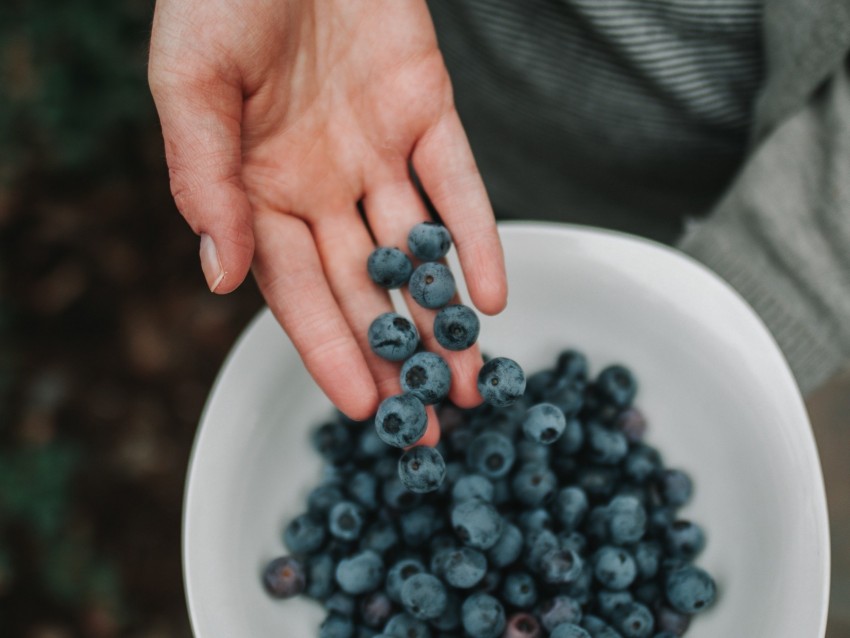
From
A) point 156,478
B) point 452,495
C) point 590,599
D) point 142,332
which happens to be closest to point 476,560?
point 452,495

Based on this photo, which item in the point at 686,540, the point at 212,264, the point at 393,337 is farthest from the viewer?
the point at 686,540

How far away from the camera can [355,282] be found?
1.33 meters

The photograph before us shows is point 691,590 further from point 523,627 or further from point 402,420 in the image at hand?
point 402,420

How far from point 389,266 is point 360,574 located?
0.55m

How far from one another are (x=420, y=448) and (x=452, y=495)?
17 centimetres

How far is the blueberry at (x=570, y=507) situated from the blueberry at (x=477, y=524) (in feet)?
0.48

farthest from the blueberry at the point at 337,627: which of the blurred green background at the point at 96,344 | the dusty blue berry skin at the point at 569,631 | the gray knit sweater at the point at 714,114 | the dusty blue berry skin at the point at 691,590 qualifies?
the blurred green background at the point at 96,344

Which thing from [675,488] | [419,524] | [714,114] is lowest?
[419,524]

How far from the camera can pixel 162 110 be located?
1.14 meters

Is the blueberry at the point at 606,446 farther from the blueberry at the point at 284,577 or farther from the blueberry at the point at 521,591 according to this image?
the blueberry at the point at 284,577

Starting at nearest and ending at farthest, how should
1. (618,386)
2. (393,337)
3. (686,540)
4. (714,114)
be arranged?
(393,337), (686,540), (618,386), (714,114)

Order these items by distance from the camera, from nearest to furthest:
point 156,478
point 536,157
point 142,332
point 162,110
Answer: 1. point 162,110
2. point 536,157
3. point 156,478
4. point 142,332

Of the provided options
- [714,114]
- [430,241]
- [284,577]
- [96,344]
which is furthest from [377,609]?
[96,344]

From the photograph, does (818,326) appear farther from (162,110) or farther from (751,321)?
(162,110)
